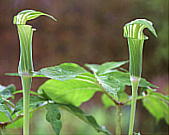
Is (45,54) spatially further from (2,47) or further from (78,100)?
(78,100)

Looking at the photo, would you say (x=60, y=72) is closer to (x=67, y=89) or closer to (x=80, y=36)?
(x=67, y=89)

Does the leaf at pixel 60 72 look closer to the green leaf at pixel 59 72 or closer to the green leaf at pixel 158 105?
the green leaf at pixel 59 72

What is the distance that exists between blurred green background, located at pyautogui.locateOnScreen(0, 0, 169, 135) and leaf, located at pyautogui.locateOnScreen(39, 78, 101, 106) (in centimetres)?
144

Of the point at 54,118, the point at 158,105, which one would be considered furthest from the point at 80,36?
the point at 54,118

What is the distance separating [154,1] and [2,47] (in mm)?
1022

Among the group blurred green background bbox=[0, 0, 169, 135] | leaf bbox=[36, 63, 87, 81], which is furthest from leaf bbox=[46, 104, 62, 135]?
blurred green background bbox=[0, 0, 169, 135]

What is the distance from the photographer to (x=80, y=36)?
1.97 meters

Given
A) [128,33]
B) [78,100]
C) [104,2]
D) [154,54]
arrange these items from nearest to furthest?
[128,33], [78,100], [154,54], [104,2]

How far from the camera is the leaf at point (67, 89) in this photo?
0.35m

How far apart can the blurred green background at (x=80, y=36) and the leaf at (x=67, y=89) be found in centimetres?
144

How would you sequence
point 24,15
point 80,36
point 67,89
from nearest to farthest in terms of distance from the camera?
point 24,15
point 67,89
point 80,36

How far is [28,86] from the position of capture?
0.24 meters

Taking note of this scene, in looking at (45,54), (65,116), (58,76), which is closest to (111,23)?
(45,54)

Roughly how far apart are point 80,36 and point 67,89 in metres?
1.62
